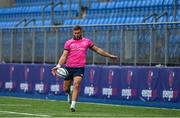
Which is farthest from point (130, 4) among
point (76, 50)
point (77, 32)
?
point (77, 32)

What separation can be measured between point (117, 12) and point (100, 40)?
277 inches

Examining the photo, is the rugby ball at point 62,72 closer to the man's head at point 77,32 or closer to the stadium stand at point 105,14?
the man's head at point 77,32

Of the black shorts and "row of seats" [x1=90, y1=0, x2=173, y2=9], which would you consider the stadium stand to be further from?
the black shorts

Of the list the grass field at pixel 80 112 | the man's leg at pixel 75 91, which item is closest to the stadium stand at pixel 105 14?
the grass field at pixel 80 112

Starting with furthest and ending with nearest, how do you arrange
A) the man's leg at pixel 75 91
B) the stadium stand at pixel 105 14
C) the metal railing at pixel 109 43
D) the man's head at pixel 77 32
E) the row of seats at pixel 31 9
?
the row of seats at pixel 31 9, the stadium stand at pixel 105 14, the metal railing at pixel 109 43, the man's head at pixel 77 32, the man's leg at pixel 75 91

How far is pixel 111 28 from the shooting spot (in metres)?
19.9

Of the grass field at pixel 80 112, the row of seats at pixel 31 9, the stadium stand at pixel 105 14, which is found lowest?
the grass field at pixel 80 112

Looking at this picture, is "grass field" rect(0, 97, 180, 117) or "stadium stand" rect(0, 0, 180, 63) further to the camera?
"stadium stand" rect(0, 0, 180, 63)

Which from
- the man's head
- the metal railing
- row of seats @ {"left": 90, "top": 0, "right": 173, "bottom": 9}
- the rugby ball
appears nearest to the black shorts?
the rugby ball

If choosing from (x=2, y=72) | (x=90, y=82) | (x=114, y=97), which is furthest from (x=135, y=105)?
(x=2, y=72)

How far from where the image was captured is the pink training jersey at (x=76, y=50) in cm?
1517

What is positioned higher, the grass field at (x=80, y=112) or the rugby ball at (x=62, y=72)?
the rugby ball at (x=62, y=72)

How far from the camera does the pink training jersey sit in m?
15.2

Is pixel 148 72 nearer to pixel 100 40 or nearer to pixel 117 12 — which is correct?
pixel 100 40
